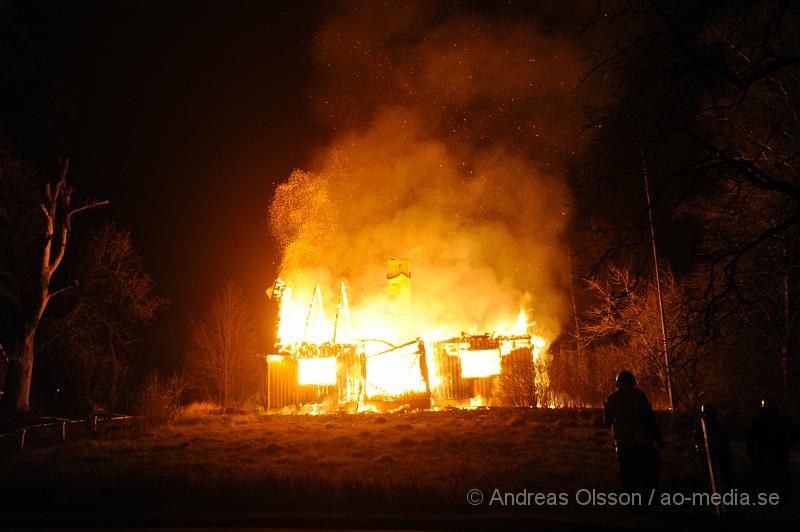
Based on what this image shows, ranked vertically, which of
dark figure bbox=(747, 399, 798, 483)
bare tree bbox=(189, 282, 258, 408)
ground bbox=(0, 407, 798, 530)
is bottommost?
ground bbox=(0, 407, 798, 530)

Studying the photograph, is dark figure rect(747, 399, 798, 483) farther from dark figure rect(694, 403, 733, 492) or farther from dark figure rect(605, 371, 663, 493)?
dark figure rect(605, 371, 663, 493)

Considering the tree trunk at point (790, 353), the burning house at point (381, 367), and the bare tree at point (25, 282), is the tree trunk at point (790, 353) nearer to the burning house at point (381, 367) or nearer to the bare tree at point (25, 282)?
the burning house at point (381, 367)

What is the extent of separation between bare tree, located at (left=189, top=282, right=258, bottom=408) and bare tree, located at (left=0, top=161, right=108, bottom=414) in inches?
720

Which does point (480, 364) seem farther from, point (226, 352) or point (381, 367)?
point (226, 352)

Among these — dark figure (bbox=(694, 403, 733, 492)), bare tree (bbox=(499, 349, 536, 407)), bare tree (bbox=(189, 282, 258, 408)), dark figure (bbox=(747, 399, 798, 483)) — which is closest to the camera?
dark figure (bbox=(694, 403, 733, 492))

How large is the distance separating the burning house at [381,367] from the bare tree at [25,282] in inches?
391

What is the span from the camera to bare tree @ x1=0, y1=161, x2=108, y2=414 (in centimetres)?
2367

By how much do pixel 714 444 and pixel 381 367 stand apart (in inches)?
850

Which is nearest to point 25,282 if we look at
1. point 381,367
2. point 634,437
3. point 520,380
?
point 381,367

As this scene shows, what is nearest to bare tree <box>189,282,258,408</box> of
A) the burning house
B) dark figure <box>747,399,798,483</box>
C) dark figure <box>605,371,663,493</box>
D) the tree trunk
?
the burning house

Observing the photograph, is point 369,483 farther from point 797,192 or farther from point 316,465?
point 797,192

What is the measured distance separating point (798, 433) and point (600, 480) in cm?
313

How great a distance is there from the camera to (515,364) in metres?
23.2

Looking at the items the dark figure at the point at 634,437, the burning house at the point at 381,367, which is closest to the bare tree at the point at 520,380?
the burning house at the point at 381,367
